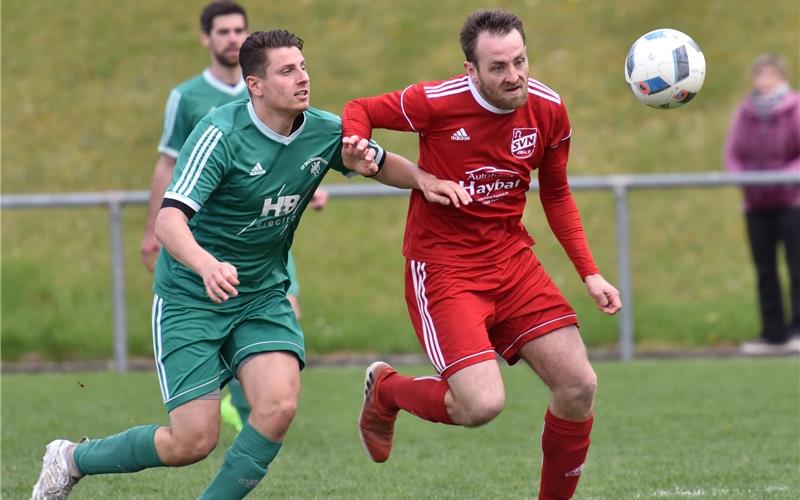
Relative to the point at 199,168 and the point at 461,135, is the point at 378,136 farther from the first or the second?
the point at 199,168

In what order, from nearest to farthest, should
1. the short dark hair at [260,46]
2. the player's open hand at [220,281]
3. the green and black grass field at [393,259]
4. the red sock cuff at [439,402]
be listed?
1. the player's open hand at [220,281]
2. the short dark hair at [260,46]
3. the red sock cuff at [439,402]
4. the green and black grass field at [393,259]

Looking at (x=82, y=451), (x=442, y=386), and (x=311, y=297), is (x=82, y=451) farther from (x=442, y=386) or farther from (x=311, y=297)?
(x=311, y=297)

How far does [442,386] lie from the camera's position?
18.4 ft

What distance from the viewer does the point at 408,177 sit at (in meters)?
5.57

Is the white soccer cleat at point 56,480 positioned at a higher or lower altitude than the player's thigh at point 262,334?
lower

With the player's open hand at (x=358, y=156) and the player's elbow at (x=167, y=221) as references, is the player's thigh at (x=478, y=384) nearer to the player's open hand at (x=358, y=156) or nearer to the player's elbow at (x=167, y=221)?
the player's open hand at (x=358, y=156)

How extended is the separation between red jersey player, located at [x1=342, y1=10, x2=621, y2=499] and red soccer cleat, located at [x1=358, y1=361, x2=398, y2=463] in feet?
1.03

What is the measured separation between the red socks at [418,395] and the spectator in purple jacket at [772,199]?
5836mm

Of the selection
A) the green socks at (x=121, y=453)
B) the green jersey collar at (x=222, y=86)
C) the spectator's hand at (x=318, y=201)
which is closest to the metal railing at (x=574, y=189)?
the green jersey collar at (x=222, y=86)

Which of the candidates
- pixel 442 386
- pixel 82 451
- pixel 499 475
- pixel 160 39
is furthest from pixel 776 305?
pixel 160 39

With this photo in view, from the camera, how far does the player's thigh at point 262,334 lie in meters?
5.31

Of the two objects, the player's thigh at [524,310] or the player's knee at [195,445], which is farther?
the player's thigh at [524,310]

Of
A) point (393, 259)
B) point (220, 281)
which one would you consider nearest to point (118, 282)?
point (393, 259)

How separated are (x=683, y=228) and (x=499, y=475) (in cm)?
718
